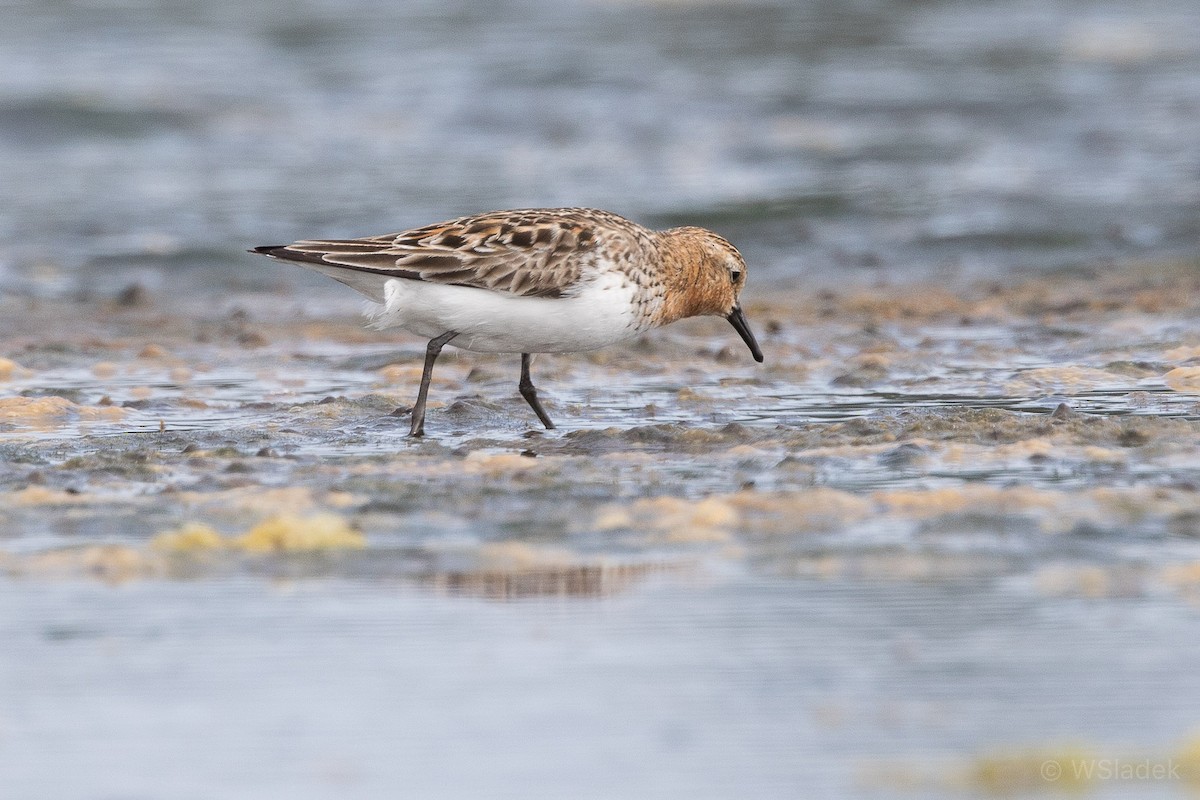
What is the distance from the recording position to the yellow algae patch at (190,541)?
5.38 m

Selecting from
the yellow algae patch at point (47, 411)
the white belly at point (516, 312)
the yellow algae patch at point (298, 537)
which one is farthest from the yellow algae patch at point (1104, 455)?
the yellow algae patch at point (47, 411)

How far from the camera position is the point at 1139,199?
1477cm

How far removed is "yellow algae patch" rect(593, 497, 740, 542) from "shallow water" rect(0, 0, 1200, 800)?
0.09ft

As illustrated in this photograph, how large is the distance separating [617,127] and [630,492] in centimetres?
1269

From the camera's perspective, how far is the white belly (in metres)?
7.42

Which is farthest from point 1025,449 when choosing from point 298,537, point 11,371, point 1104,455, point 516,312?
point 11,371

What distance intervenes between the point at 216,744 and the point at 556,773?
2.43 ft

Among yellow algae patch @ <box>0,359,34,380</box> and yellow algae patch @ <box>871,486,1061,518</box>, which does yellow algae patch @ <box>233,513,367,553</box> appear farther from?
yellow algae patch @ <box>0,359,34,380</box>

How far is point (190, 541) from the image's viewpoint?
17.7ft

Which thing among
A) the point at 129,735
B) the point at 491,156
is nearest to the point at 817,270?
the point at 491,156

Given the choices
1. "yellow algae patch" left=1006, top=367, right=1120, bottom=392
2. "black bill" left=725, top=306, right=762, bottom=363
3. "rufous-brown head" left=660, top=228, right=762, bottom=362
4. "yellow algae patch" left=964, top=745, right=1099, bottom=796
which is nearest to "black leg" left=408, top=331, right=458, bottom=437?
"rufous-brown head" left=660, top=228, right=762, bottom=362

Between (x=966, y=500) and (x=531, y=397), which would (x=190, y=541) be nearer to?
(x=966, y=500)

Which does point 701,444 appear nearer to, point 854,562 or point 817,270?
point 854,562

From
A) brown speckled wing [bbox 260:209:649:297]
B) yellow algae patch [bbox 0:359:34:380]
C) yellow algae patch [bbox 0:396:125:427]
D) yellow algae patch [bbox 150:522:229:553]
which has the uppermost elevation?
brown speckled wing [bbox 260:209:649:297]
